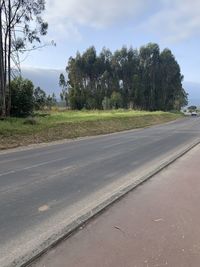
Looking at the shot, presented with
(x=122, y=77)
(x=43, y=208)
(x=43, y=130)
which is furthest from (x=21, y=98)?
(x=122, y=77)

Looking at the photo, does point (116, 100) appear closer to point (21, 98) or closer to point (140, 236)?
point (21, 98)

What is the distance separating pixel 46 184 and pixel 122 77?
83052mm

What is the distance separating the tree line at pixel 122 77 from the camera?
8838 cm

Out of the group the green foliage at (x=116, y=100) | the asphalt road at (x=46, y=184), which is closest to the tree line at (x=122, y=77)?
the green foliage at (x=116, y=100)

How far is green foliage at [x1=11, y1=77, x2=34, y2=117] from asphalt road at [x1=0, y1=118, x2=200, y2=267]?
19278 millimetres

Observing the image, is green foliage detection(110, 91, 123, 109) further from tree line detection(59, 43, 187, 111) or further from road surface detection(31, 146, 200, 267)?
road surface detection(31, 146, 200, 267)

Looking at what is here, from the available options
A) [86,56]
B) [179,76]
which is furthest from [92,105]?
[179,76]

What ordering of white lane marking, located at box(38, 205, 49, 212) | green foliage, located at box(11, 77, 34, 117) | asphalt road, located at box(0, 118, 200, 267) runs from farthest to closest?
green foliage, located at box(11, 77, 34, 117), white lane marking, located at box(38, 205, 49, 212), asphalt road, located at box(0, 118, 200, 267)

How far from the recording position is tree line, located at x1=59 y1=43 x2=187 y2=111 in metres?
88.4

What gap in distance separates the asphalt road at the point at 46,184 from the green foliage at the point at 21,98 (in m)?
19.3

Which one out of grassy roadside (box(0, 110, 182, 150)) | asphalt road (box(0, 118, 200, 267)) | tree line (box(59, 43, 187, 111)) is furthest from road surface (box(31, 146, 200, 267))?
tree line (box(59, 43, 187, 111))

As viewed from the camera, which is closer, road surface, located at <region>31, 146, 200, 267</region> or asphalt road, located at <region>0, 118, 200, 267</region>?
road surface, located at <region>31, 146, 200, 267</region>

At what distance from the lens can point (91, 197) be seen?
9.06m

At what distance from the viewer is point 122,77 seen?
92.4 metres
